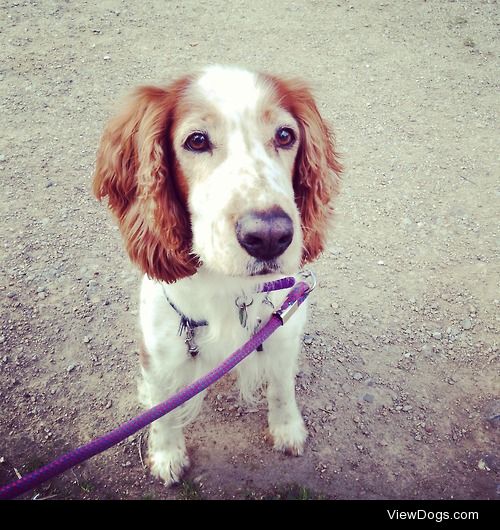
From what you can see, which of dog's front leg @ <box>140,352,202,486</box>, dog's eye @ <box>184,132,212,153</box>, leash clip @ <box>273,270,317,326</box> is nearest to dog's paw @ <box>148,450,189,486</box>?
dog's front leg @ <box>140,352,202,486</box>

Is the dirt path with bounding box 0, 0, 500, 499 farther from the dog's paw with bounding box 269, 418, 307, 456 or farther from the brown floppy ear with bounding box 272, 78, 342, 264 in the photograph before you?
the brown floppy ear with bounding box 272, 78, 342, 264

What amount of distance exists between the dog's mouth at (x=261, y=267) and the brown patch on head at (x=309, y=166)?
1.58ft

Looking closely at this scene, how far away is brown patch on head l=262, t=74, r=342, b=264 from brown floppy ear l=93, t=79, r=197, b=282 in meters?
0.48

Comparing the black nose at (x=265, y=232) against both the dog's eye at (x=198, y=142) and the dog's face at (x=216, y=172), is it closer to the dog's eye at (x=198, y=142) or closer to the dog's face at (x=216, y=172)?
the dog's face at (x=216, y=172)

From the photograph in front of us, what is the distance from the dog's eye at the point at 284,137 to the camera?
196 cm

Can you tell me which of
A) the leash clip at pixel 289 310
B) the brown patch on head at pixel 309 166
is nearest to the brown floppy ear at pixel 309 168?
the brown patch on head at pixel 309 166

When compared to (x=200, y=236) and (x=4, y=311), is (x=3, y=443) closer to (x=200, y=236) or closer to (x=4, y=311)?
(x=4, y=311)

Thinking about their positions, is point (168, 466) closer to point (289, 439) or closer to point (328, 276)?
point (289, 439)

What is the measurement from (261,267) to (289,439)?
5.08 feet

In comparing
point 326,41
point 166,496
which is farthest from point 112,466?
point 326,41

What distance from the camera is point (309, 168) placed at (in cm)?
208

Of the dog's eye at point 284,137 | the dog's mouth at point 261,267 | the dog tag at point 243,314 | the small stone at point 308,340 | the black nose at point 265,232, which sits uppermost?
the dog's eye at point 284,137

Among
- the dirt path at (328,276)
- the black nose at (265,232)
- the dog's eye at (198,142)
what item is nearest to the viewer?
the black nose at (265,232)
